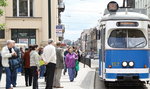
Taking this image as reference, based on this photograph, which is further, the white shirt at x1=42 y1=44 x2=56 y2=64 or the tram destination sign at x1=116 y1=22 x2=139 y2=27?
the tram destination sign at x1=116 y1=22 x2=139 y2=27

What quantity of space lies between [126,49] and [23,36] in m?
24.9

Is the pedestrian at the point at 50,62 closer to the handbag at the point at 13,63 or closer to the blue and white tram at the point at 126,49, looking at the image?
the handbag at the point at 13,63

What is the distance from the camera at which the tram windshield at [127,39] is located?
15.1 metres

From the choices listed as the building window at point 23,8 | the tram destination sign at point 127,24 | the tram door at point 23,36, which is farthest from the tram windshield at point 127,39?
the building window at point 23,8

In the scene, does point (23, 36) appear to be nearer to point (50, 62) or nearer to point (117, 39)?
point (117, 39)

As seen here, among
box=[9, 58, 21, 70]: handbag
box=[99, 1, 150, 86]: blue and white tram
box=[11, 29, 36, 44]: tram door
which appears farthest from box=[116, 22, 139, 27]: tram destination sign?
box=[11, 29, 36, 44]: tram door

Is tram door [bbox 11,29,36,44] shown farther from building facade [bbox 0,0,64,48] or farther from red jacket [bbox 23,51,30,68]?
red jacket [bbox 23,51,30,68]

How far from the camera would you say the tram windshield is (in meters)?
15.1

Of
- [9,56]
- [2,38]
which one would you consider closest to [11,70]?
[9,56]

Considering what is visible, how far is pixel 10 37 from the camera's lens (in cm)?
3850

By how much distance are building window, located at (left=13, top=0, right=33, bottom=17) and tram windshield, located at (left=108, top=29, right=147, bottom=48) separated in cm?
2482

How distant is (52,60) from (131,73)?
126 inches

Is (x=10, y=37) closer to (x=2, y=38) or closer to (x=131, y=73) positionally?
(x=2, y=38)

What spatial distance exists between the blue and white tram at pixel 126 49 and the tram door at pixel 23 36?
24.0 m
